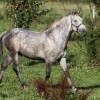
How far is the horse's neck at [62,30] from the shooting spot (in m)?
13.8

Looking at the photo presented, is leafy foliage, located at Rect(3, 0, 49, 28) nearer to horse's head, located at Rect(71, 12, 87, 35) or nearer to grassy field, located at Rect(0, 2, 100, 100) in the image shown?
grassy field, located at Rect(0, 2, 100, 100)

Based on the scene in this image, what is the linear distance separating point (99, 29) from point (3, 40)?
5.72 metres

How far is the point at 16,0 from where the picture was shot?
950 inches

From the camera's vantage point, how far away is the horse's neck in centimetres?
1381

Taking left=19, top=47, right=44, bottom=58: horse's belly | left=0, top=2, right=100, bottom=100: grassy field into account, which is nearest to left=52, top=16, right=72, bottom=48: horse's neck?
left=19, top=47, right=44, bottom=58: horse's belly

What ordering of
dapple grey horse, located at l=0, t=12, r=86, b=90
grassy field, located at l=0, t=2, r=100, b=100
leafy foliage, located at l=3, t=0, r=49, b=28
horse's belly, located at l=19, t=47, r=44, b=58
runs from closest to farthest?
grassy field, located at l=0, t=2, r=100, b=100 < dapple grey horse, located at l=0, t=12, r=86, b=90 < horse's belly, located at l=19, t=47, r=44, b=58 < leafy foliage, located at l=3, t=0, r=49, b=28

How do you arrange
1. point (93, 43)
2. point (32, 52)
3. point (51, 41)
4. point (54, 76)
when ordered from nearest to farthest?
1. point (51, 41)
2. point (32, 52)
3. point (54, 76)
4. point (93, 43)

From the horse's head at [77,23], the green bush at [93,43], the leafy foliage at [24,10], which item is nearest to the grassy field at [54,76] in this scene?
the green bush at [93,43]

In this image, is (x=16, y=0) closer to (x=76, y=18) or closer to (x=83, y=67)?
(x=83, y=67)

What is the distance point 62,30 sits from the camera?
45.6 ft

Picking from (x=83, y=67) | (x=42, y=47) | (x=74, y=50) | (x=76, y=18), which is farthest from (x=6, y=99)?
(x=74, y=50)

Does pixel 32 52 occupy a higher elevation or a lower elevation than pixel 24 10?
higher

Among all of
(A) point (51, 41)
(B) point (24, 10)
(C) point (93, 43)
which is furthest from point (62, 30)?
(B) point (24, 10)

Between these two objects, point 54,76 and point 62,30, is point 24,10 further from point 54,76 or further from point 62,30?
point 62,30
